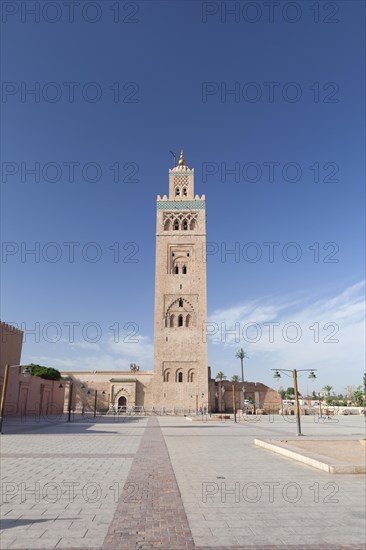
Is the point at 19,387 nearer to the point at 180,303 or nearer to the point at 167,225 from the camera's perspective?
the point at 180,303

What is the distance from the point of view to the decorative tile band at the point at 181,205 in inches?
1849

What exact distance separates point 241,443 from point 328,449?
2.94 metres

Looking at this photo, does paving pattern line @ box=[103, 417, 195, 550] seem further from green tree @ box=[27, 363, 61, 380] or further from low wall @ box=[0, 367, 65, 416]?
green tree @ box=[27, 363, 61, 380]

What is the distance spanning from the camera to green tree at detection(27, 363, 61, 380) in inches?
1597

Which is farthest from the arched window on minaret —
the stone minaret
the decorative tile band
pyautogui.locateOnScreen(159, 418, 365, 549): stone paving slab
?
pyautogui.locateOnScreen(159, 418, 365, 549): stone paving slab

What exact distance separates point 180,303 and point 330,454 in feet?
109

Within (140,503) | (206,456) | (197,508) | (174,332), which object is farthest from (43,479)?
(174,332)

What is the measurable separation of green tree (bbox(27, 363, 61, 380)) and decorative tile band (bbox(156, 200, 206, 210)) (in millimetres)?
21709

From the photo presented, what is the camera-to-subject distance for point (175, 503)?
5.50m

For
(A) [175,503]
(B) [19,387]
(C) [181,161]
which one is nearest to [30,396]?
(B) [19,387]

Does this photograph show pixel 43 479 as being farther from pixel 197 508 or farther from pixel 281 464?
pixel 281 464

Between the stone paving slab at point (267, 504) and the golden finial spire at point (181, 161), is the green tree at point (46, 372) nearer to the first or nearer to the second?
the golden finial spire at point (181, 161)

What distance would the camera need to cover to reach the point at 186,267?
4488 centimetres

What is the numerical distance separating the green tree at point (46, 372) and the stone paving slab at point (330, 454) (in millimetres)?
33182
